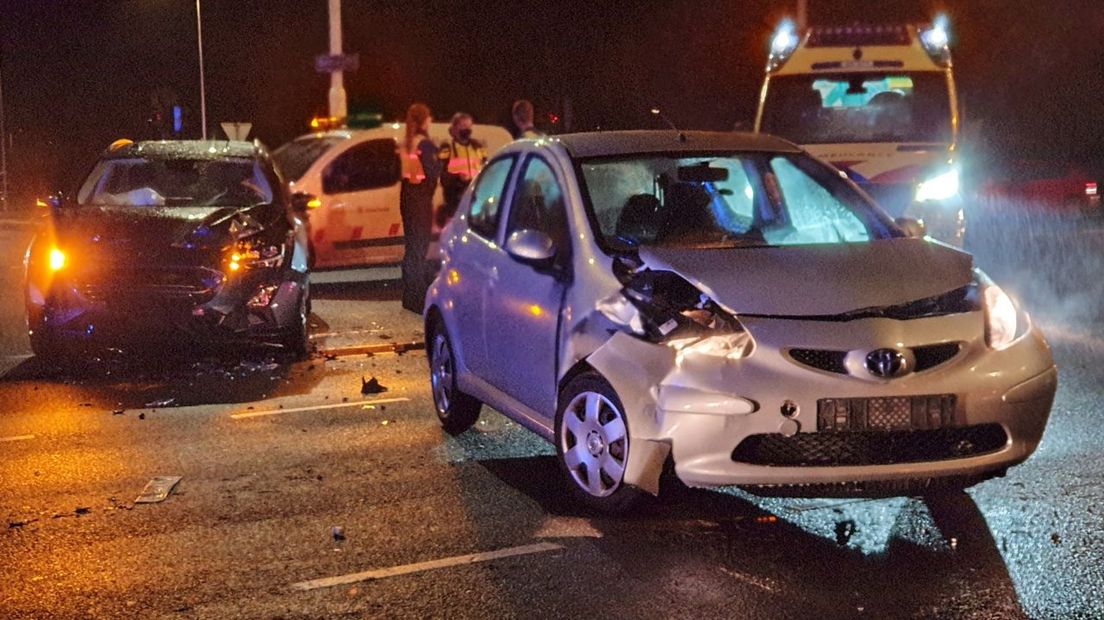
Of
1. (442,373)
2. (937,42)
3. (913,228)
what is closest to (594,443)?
(913,228)

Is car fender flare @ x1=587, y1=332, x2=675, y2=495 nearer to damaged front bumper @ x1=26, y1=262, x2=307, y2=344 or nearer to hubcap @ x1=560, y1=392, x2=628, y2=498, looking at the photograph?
hubcap @ x1=560, y1=392, x2=628, y2=498

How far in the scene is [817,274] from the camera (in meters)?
5.71

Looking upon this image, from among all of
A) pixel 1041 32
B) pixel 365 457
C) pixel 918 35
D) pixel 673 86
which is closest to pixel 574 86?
pixel 673 86

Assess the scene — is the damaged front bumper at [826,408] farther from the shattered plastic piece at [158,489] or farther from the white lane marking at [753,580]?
the shattered plastic piece at [158,489]

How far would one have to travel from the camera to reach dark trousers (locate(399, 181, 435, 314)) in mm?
13148

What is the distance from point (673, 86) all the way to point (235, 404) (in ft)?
104

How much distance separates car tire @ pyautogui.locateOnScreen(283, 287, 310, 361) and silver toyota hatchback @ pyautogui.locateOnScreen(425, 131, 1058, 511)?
3705 mm

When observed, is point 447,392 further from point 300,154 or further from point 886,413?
point 300,154

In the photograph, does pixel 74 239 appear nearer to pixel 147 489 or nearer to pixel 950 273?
pixel 147 489

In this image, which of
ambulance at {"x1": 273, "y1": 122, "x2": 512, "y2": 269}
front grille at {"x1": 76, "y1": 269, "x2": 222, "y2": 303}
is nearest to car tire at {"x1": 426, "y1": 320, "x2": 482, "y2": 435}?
front grille at {"x1": 76, "y1": 269, "x2": 222, "y2": 303}

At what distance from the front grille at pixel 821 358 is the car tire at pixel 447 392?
2530 millimetres

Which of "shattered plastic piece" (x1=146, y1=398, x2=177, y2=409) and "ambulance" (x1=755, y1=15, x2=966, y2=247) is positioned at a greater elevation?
"ambulance" (x1=755, y1=15, x2=966, y2=247)

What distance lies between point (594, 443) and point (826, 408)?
104cm

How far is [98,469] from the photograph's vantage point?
7031 millimetres
